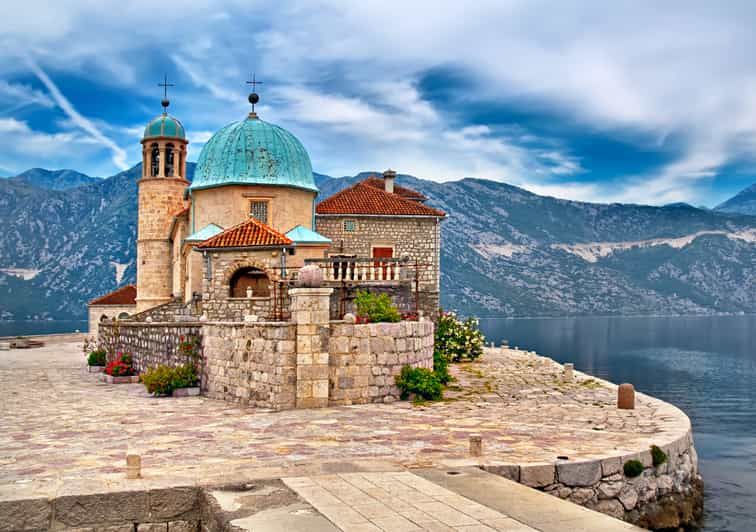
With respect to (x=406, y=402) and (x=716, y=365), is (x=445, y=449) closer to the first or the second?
(x=406, y=402)

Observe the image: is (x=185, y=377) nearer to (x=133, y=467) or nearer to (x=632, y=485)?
(x=133, y=467)

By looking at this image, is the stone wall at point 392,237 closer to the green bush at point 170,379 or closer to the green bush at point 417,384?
the green bush at point 170,379

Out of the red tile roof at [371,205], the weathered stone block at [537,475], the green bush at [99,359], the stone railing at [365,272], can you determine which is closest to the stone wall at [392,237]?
the red tile roof at [371,205]

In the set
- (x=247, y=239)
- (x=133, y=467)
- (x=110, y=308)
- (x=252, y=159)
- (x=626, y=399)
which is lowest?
(x=626, y=399)

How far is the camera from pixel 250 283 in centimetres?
2681

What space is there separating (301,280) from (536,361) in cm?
1831

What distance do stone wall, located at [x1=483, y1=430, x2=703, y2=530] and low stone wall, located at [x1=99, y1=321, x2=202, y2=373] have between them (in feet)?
39.7

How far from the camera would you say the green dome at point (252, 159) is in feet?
103

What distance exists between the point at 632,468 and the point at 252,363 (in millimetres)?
9340

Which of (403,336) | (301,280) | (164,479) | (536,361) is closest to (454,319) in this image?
(536,361)

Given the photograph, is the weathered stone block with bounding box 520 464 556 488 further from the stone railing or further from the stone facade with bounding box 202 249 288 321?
the stone facade with bounding box 202 249 288 321

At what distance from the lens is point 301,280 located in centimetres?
1770

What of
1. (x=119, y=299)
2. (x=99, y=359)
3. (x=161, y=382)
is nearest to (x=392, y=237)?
(x=99, y=359)

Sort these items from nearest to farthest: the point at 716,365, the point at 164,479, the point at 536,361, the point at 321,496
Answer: the point at 321,496 < the point at 164,479 < the point at 536,361 < the point at 716,365
